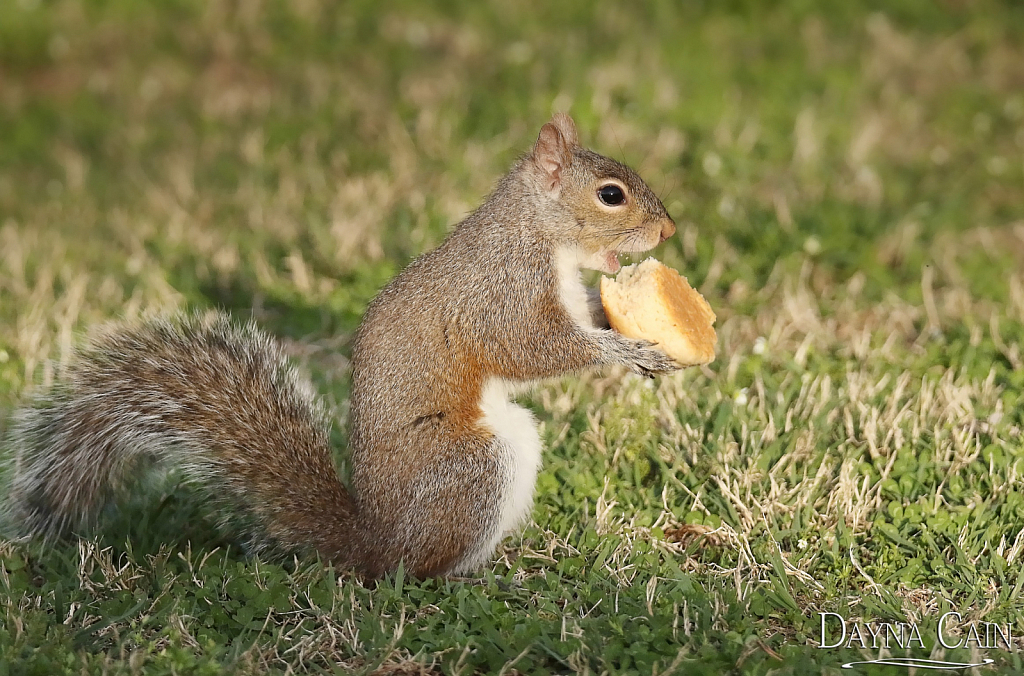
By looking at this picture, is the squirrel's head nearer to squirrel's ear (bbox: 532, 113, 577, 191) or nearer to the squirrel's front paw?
squirrel's ear (bbox: 532, 113, 577, 191)

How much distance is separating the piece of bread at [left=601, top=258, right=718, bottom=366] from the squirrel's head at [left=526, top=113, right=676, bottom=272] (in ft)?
0.31

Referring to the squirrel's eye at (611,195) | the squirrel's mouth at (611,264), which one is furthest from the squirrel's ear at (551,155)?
the squirrel's mouth at (611,264)

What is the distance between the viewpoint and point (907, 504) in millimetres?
3266

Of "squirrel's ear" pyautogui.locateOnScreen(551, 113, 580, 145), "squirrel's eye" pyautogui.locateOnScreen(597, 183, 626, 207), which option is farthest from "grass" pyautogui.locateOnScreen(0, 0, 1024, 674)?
"squirrel's ear" pyautogui.locateOnScreen(551, 113, 580, 145)

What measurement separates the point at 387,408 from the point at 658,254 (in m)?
2.24

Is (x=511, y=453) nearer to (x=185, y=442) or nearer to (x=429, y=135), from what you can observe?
(x=185, y=442)

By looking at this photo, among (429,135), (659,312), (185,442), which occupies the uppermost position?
(659,312)

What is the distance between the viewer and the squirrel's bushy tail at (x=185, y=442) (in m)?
3.01

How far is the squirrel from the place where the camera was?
301 centimetres

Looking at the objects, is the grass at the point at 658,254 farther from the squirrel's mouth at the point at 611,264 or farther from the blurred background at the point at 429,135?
the squirrel's mouth at the point at 611,264

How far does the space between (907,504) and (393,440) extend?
1.43 meters

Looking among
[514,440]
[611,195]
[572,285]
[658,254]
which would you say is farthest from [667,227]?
[658,254]

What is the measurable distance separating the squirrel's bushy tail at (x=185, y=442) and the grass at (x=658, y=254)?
0.45 feet

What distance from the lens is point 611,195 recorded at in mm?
3270
